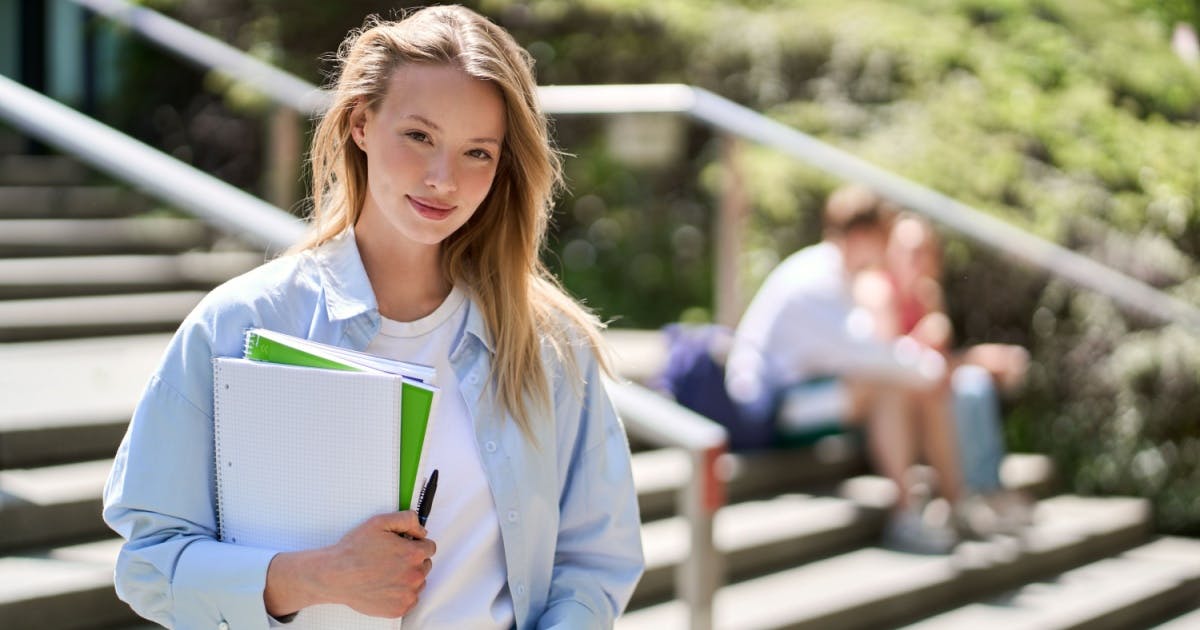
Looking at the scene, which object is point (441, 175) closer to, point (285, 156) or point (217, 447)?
point (217, 447)

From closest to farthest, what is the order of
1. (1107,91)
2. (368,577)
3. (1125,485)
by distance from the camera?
(368,577)
(1125,485)
(1107,91)

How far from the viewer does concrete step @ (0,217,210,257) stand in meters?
5.88

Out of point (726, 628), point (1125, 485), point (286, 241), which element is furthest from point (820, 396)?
point (286, 241)

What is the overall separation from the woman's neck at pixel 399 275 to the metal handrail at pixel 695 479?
1398 millimetres

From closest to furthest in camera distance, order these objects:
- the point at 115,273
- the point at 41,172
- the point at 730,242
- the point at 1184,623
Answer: the point at 1184,623 → the point at 115,273 → the point at 730,242 → the point at 41,172

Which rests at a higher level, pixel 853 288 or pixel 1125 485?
pixel 853 288

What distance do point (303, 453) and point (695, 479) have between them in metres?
1.75

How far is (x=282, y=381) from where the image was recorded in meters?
1.62

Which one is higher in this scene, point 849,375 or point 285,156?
point 285,156

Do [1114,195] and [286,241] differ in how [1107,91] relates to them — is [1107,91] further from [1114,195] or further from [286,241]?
[286,241]

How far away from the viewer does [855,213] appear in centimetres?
552

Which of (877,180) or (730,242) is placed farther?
(730,242)

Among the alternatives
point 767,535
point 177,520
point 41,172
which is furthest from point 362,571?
point 41,172

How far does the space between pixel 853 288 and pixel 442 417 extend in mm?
3982
